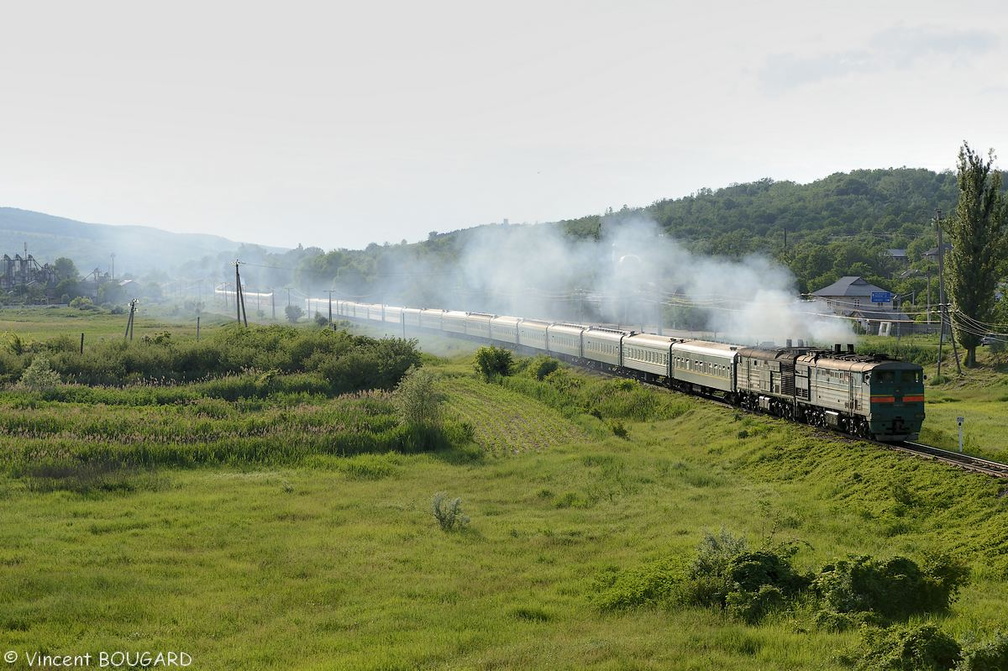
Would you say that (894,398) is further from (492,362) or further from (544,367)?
(492,362)

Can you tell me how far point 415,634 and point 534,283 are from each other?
118m

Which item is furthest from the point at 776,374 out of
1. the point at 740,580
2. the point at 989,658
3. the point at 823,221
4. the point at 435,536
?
the point at 823,221

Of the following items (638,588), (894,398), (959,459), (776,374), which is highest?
(776,374)

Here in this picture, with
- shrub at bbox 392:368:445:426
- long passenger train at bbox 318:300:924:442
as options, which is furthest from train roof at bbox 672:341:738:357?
shrub at bbox 392:368:445:426

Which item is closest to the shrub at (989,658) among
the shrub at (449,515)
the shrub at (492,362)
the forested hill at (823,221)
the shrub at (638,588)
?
the shrub at (638,588)

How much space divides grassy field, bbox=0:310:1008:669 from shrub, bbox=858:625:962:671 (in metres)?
0.56

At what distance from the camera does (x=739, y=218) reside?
163 metres

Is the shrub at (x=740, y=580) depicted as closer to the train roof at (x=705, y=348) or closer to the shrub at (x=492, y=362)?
the train roof at (x=705, y=348)

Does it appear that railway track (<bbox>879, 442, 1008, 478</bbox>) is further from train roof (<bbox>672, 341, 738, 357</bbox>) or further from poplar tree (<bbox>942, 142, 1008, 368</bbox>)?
poplar tree (<bbox>942, 142, 1008, 368</bbox>)

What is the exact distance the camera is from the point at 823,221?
15500cm

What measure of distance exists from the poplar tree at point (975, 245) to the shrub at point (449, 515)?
1653 inches

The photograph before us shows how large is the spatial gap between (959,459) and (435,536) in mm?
15606

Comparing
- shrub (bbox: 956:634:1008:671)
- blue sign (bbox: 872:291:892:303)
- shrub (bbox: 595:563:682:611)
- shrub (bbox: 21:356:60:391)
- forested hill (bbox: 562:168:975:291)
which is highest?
forested hill (bbox: 562:168:975:291)

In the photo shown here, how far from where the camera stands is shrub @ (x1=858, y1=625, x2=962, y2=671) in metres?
12.3
